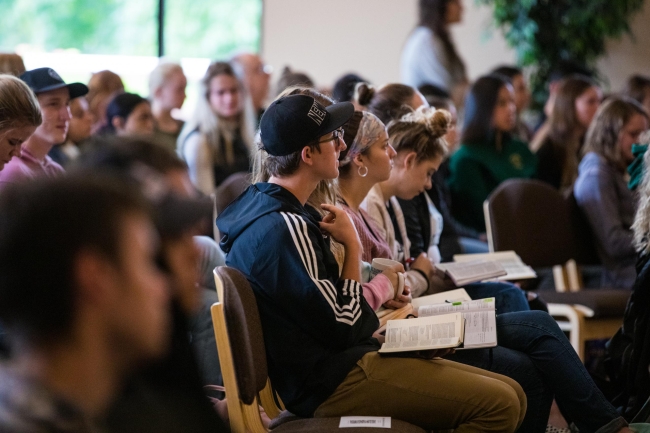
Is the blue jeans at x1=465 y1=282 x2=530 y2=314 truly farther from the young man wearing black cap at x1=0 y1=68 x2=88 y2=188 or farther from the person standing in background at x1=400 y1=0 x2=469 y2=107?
the person standing in background at x1=400 y1=0 x2=469 y2=107

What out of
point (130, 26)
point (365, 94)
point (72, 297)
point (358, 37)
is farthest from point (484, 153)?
point (72, 297)

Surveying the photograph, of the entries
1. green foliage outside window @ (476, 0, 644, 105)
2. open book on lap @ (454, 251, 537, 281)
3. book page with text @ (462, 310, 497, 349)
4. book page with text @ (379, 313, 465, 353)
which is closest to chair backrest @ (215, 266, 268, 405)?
book page with text @ (379, 313, 465, 353)

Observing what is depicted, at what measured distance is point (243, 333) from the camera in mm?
1869

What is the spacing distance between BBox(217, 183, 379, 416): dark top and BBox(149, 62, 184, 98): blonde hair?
2.85m

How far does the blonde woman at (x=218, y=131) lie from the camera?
4135 millimetres

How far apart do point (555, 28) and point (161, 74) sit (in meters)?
3.77

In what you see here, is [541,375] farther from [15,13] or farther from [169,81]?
[15,13]

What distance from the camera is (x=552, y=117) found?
5035mm

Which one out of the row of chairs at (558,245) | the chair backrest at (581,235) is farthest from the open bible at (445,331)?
the chair backrest at (581,235)

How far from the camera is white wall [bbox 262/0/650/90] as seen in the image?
24.0 feet

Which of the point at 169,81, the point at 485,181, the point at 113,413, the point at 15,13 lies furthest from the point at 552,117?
the point at 113,413

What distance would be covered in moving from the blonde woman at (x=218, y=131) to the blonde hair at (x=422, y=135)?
4.61 feet

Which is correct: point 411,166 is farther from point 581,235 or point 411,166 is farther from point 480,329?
point 581,235

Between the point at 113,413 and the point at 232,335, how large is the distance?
0.95m
